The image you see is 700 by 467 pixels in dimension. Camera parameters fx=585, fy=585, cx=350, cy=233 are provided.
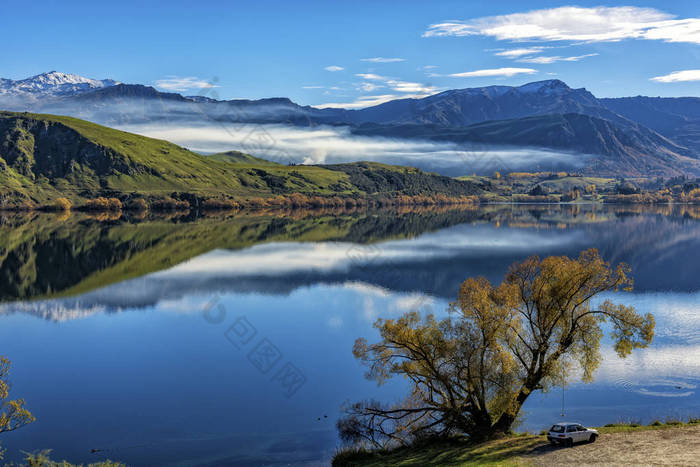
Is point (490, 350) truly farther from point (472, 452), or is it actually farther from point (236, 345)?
point (236, 345)

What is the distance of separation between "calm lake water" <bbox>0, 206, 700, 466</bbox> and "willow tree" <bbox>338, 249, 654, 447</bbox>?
173 inches

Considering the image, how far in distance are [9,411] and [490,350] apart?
111 ft

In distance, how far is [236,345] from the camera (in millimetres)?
64062

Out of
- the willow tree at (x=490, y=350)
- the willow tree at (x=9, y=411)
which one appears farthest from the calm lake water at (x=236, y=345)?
the willow tree at (x=490, y=350)

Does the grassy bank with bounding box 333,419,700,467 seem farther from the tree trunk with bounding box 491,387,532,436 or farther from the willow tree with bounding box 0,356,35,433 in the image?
the willow tree with bounding box 0,356,35,433

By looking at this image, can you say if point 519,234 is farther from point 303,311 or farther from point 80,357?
point 80,357

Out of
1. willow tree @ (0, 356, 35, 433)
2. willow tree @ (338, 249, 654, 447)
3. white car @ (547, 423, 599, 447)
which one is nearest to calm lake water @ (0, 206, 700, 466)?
willow tree @ (0, 356, 35, 433)

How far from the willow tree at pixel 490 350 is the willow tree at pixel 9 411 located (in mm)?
19735

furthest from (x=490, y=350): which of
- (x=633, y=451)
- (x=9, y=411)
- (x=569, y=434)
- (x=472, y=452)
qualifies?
(x=9, y=411)

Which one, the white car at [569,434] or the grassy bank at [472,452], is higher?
the white car at [569,434]

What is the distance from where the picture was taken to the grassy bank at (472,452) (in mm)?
32281

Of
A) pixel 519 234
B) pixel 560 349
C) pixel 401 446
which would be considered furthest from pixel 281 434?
pixel 519 234

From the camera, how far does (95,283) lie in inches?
4021

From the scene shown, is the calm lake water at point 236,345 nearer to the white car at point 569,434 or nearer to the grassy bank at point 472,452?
the grassy bank at point 472,452
